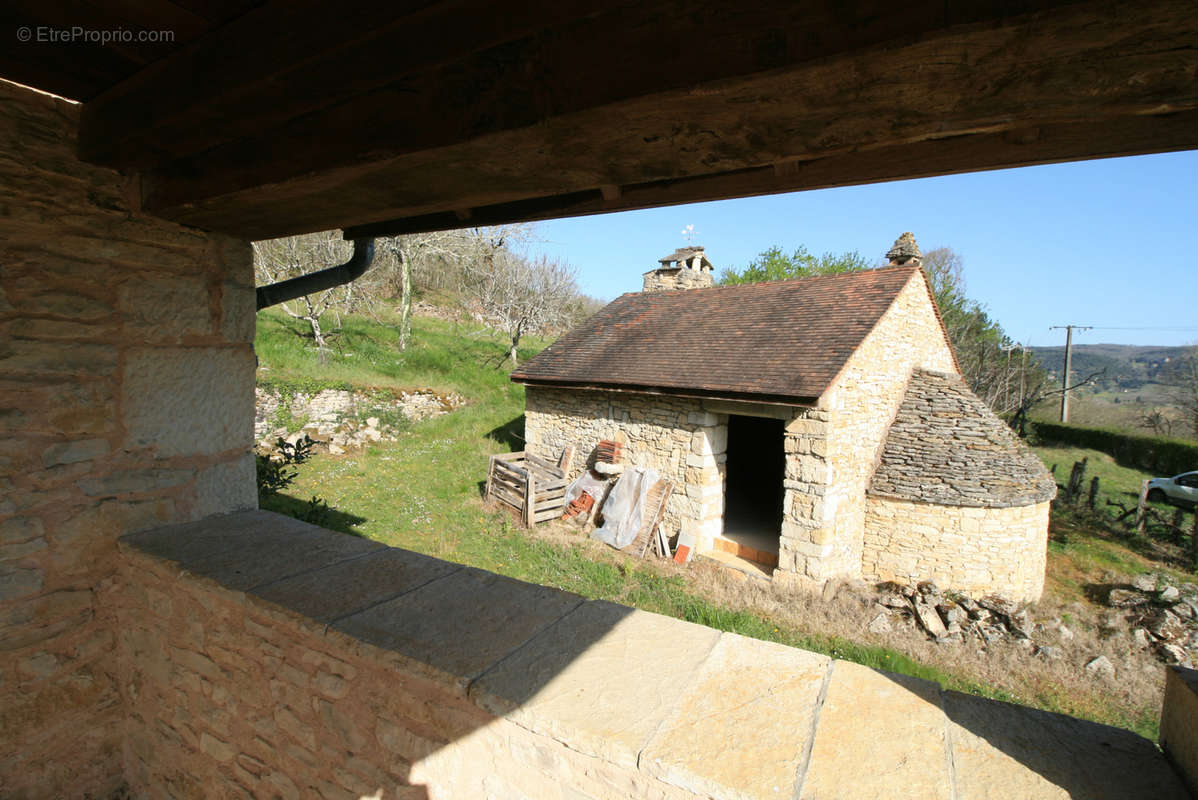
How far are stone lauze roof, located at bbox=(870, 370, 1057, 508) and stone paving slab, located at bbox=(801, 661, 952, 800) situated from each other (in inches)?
296

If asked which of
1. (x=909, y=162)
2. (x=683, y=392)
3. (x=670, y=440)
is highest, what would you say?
(x=909, y=162)

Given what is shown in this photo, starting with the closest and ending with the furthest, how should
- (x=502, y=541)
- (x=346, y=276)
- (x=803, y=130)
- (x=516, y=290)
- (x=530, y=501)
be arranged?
(x=803, y=130)
(x=346, y=276)
(x=502, y=541)
(x=530, y=501)
(x=516, y=290)

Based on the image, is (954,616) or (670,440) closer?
(954,616)

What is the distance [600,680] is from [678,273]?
558 inches

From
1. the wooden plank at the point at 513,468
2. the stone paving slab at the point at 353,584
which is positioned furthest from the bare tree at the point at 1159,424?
the stone paving slab at the point at 353,584

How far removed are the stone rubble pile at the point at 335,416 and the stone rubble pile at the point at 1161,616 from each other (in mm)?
13606

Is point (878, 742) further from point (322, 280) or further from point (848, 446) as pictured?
point (848, 446)

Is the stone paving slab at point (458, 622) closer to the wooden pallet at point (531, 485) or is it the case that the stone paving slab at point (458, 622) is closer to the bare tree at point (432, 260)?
the wooden pallet at point (531, 485)

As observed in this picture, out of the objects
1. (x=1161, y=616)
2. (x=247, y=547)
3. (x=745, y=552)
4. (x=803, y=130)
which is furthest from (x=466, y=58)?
(x=1161, y=616)

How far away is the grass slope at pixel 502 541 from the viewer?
588cm

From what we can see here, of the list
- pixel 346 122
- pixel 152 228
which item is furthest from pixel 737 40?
pixel 152 228

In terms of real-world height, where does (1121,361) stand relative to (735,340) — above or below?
above

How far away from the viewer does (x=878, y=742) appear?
1.31 m

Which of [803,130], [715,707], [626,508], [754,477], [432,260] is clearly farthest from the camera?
[432,260]
